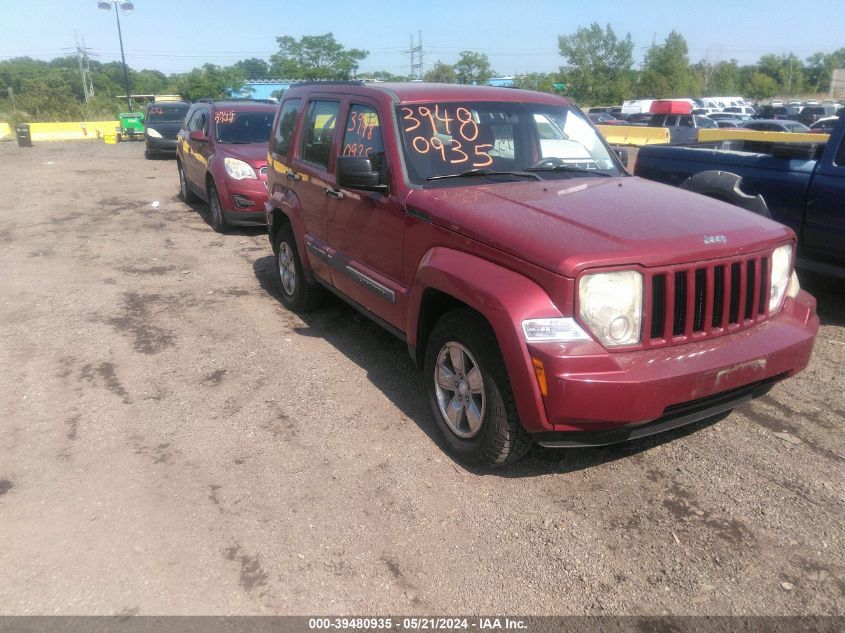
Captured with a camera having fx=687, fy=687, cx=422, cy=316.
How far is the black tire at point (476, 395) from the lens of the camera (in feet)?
10.6

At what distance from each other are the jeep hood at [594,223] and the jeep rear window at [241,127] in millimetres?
7046

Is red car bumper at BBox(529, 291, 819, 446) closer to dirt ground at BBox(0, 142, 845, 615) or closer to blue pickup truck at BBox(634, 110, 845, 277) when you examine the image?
dirt ground at BBox(0, 142, 845, 615)

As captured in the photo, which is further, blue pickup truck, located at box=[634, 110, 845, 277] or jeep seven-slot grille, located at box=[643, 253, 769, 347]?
blue pickup truck, located at box=[634, 110, 845, 277]

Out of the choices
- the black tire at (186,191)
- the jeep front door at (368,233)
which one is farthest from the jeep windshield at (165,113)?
the jeep front door at (368,233)

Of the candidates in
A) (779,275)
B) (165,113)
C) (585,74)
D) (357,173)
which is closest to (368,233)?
(357,173)

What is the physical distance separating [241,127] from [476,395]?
816 centimetres

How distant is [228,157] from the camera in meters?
9.44

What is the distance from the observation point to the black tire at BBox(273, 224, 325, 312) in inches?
235

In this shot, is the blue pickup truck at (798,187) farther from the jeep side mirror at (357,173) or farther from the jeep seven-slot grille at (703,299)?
the jeep side mirror at (357,173)

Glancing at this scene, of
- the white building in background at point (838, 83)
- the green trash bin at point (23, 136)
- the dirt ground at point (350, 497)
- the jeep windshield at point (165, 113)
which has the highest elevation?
the white building in background at point (838, 83)

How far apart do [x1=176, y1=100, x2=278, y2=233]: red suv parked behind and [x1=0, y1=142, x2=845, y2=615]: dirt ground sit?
405cm

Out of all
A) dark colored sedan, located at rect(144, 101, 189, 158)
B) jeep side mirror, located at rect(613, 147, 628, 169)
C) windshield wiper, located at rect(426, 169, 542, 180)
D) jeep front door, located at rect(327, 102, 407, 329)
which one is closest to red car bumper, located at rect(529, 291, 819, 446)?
jeep front door, located at rect(327, 102, 407, 329)

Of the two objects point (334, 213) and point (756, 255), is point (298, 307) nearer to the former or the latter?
point (334, 213)

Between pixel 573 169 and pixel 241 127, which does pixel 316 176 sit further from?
pixel 241 127
